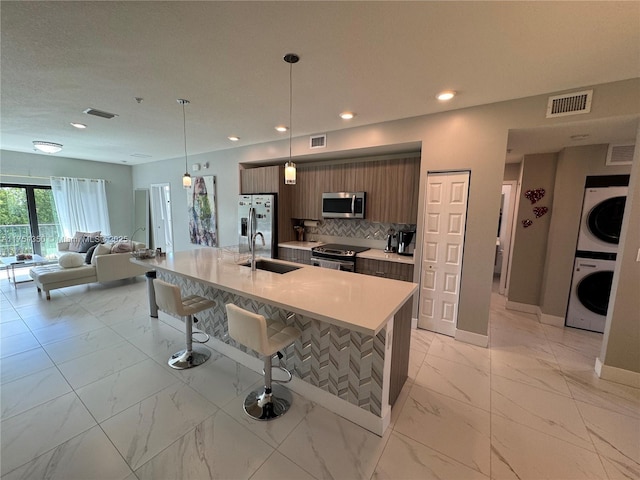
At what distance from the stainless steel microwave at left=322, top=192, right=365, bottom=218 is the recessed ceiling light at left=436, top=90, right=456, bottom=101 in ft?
5.17

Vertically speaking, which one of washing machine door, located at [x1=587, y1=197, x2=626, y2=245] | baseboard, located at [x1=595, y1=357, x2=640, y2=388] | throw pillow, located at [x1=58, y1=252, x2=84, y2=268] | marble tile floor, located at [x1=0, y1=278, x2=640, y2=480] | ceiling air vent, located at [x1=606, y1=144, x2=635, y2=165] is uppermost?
ceiling air vent, located at [x1=606, y1=144, x2=635, y2=165]

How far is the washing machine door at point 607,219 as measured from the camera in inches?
119

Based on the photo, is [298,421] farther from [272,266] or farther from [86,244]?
[86,244]

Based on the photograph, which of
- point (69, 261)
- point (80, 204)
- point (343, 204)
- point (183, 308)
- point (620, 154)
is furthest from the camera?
point (80, 204)

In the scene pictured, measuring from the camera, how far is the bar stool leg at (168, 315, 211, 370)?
2415 millimetres

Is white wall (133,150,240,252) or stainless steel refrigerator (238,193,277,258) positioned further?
white wall (133,150,240,252)

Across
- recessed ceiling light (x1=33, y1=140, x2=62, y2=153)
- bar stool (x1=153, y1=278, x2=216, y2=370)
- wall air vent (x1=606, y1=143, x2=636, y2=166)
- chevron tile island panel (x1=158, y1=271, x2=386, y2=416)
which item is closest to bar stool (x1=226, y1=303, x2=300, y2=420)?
chevron tile island panel (x1=158, y1=271, x2=386, y2=416)

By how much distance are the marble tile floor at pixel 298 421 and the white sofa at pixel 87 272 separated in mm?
1530

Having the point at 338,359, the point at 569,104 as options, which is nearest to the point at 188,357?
the point at 338,359

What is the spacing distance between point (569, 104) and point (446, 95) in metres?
1.07

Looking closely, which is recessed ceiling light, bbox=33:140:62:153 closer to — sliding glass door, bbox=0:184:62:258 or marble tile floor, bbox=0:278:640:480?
sliding glass door, bbox=0:184:62:258

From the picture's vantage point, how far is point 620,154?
296cm

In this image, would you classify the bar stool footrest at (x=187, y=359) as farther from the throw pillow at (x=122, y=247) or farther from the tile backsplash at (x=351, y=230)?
the throw pillow at (x=122, y=247)

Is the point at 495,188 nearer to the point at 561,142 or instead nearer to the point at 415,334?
the point at 561,142
